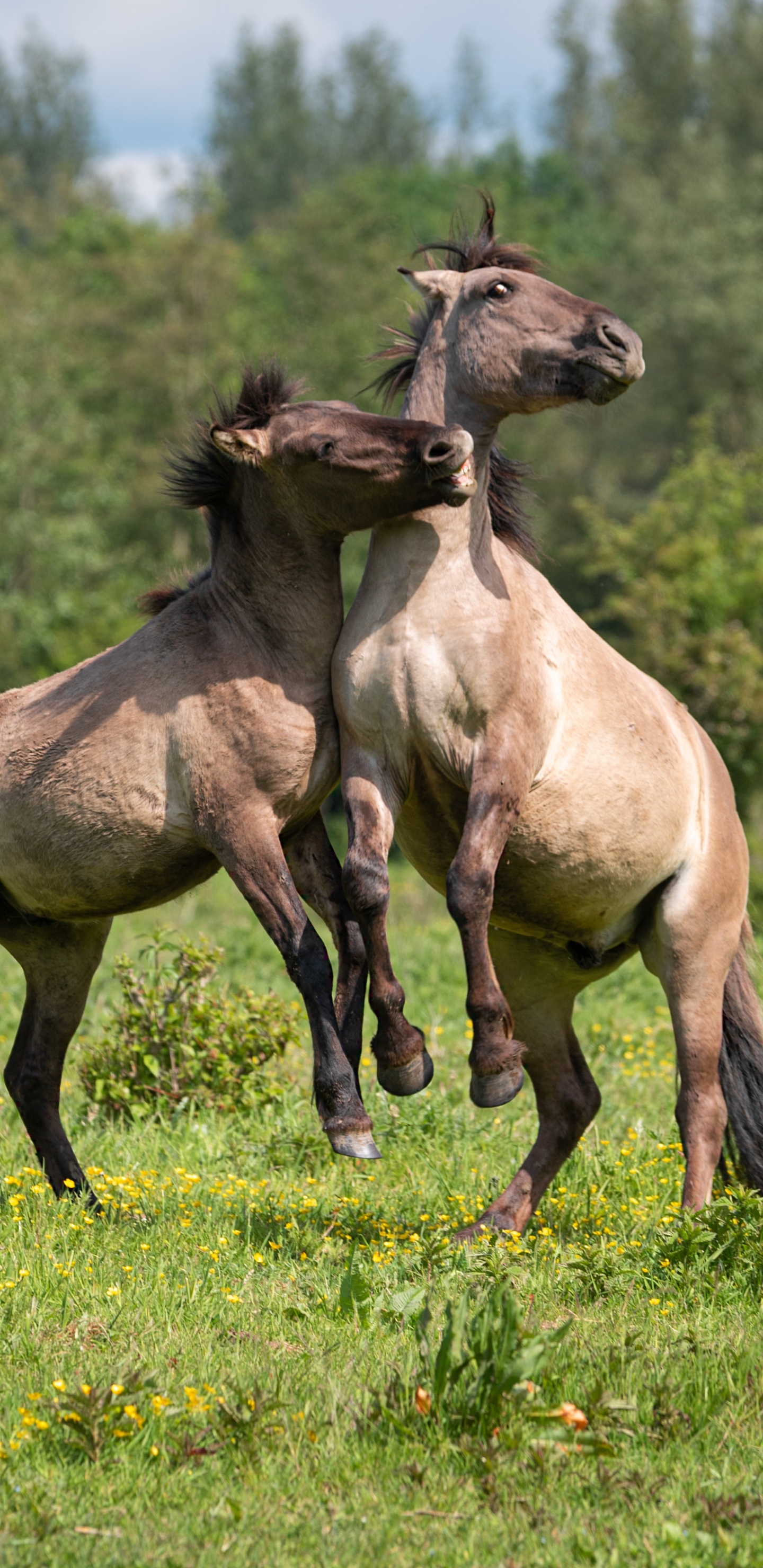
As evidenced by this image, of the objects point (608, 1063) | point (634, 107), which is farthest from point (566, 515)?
point (608, 1063)

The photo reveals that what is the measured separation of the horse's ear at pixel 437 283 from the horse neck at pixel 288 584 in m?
0.96

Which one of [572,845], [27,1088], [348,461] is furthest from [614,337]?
[27,1088]

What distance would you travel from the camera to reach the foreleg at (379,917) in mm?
4711

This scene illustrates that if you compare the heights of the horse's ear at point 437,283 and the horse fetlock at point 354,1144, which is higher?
the horse's ear at point 437,283

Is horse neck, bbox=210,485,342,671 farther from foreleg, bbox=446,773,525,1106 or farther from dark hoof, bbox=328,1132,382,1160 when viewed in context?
dark hoof, bbox=328,1132,382,1160

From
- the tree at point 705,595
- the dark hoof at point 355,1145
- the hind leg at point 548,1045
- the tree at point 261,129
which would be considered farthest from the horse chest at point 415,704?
the tree at point 261,129

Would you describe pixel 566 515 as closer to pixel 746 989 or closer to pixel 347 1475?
pixel 746 989

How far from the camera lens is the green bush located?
24.0 feet

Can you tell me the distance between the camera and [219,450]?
17.1 feet

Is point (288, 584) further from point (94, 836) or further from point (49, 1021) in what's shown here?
point (49, 1021)

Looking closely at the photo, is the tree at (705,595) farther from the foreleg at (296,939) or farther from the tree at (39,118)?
the tree at (39,118)

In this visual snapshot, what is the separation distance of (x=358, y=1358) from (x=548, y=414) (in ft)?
109

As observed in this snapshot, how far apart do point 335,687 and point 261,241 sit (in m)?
36.9

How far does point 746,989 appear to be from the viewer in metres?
6.09
